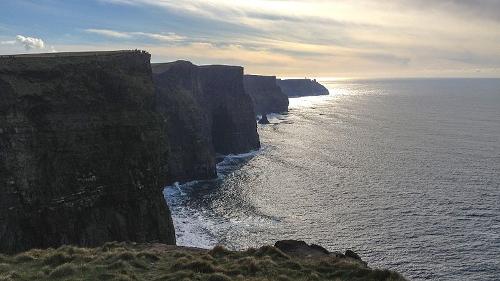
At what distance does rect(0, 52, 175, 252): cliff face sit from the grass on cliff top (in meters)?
21.8

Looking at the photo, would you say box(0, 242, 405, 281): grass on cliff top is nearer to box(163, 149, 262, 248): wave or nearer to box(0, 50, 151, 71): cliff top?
box(0, 50, 151, 71): cliff top

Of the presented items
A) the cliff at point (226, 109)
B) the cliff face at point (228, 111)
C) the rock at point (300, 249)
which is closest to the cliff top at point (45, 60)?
the rock at point (300, 249)

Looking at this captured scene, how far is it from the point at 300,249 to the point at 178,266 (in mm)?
8591

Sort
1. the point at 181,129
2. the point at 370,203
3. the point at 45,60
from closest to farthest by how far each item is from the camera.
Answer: the point at 45,60 → the point at 370,203 → the point at 181,129

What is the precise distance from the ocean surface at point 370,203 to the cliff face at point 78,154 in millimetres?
12534

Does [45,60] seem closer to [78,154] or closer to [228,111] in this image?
[78,154]

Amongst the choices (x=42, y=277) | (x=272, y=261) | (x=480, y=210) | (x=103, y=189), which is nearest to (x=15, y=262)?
(x=42, y=277)

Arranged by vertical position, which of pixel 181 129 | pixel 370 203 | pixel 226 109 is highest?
pixel 226 109

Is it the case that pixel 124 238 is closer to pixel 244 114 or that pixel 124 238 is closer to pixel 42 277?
pixel 42 277

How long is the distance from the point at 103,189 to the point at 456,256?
147ft

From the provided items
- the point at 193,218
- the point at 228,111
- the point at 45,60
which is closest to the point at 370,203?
the point at 193,218

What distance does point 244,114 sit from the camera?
14538cm

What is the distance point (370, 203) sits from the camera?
7719 cm

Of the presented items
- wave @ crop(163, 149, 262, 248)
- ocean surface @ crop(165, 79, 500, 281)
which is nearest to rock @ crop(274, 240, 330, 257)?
ocean surface @ crop(165, 79, 500, 281)
